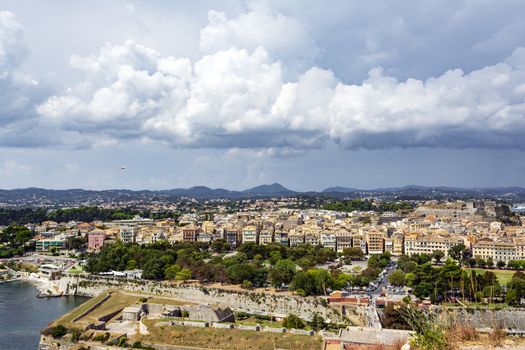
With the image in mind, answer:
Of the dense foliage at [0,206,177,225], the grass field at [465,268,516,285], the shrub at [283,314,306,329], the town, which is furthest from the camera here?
the dense foliage at [0,206,177,225]

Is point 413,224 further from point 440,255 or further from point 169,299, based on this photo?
point 169,299

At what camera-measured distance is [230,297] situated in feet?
79.7

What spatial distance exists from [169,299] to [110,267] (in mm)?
8593

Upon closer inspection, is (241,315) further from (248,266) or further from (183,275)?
(183,275)

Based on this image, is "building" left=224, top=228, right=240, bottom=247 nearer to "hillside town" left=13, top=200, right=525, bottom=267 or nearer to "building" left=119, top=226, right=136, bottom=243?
"hillside town" left=13, top=200, right=525, bottom=267

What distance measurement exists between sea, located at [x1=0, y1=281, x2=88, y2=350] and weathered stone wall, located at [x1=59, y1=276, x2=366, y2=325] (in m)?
1.12

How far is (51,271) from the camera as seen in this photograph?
1313 inches

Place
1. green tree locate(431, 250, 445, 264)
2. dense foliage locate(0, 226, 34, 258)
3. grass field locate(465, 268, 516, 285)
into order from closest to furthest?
grass field locate(465, 268, 516, 285) < green tree locate(431, 250, 445, 264) < dense foliage locate(0, 226, 34, 258)

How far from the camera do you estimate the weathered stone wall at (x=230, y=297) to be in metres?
21.6

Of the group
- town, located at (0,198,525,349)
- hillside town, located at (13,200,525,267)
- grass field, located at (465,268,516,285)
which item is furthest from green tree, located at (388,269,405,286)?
hillside town, located at (13,200,525,267)

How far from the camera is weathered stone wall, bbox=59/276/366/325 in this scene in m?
21.6

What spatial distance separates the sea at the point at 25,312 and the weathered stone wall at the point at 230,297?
112 centimetres

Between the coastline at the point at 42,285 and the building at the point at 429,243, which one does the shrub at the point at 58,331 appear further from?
the building at the point at 429,243

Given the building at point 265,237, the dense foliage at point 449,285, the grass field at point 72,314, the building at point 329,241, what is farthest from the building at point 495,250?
the grass field at point 72,314
